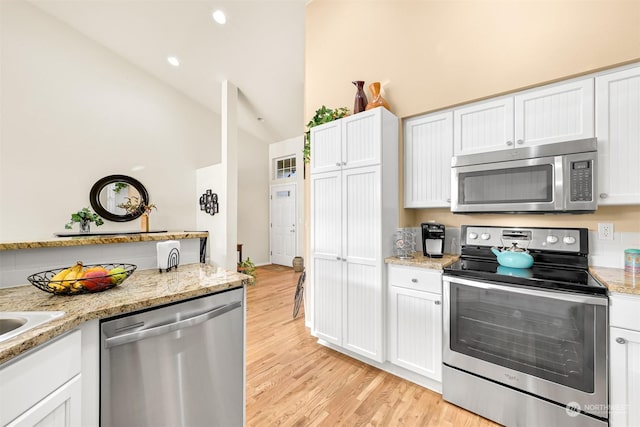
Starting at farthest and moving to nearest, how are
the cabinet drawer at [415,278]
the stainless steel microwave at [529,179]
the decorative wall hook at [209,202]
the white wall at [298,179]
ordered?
the white wall at [298,179], the decorative wall hook at [209,202], the cabinet drawer at [415,278], the stainless steel microwave at [529,179]

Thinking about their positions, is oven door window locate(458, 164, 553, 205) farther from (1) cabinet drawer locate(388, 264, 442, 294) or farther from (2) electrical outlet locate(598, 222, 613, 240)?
(1) cabinet drawer locate(388, 264, 442, 294)

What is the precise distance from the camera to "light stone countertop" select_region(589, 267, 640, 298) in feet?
4.40

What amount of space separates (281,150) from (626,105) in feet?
19.7

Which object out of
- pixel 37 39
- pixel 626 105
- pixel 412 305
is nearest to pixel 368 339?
pixel 412 305

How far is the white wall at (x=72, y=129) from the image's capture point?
373 cm

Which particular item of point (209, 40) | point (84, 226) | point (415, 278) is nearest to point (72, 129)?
point (84, 226)

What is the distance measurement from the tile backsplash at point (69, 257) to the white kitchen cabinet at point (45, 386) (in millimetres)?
766

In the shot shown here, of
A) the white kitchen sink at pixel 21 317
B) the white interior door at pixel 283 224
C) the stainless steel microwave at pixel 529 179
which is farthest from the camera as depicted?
the white interior door at pixel 283 224

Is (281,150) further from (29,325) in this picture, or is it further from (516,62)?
(29,325)

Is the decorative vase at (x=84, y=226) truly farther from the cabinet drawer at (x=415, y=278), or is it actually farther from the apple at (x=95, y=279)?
the cabinet drawer at (x=415, y=278)

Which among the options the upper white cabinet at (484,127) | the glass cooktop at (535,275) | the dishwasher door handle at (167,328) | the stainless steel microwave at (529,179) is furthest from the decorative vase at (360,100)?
the dishwasher door handle at (167,328)

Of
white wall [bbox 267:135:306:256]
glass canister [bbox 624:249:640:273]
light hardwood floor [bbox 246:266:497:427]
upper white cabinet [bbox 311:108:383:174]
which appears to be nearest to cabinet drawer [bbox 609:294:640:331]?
glass canister [bbox 624:249:640:273]

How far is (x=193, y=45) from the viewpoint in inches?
160

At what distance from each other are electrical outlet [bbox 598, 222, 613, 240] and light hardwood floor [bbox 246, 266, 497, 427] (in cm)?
143
